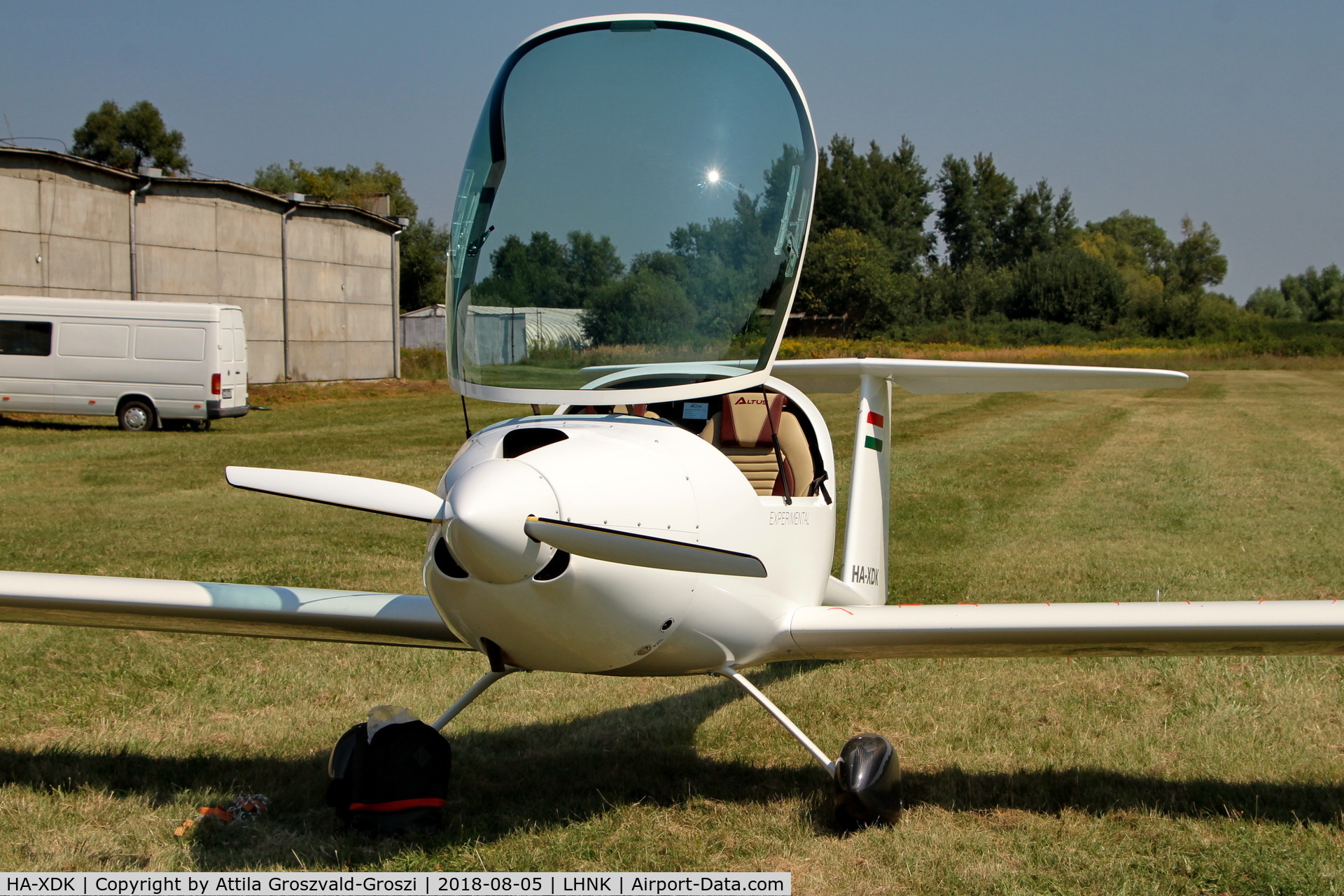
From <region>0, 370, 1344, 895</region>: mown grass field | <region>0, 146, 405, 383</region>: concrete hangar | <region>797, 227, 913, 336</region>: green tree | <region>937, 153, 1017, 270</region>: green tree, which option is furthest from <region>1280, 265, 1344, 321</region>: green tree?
<region>0, 370, 1344, 895</region>: mown grass field

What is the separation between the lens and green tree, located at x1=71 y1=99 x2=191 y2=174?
79188 millimetres

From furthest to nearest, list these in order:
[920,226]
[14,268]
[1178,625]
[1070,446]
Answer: [920,226] < [14,268] < [1070,446] < [1178,625]

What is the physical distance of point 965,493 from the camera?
48.2 feet

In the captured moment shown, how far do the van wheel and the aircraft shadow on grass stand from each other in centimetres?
1811

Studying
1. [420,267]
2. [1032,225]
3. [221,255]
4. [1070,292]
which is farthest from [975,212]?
[221,255]

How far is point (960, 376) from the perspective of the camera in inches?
245

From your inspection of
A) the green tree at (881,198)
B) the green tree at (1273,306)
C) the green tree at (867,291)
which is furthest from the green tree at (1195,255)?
the green tree at (867,291)

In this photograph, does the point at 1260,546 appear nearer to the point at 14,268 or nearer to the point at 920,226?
the point at 14,268

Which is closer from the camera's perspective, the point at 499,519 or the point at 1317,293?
the point at 499,519

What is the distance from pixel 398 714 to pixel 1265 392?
36592 mm

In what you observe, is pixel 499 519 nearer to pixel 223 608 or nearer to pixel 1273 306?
pixel 223 608

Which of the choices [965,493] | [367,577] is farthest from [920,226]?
[367,577]

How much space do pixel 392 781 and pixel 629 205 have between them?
2.37 metres

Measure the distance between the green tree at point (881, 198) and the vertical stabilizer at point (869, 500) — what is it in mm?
76107
